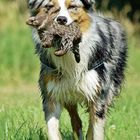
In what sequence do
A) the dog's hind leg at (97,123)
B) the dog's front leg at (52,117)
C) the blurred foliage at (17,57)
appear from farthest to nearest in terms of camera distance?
the blurred foliage at (17,57) < the dog's hind leg at (97,123) < the dog's front leg at (52,117)

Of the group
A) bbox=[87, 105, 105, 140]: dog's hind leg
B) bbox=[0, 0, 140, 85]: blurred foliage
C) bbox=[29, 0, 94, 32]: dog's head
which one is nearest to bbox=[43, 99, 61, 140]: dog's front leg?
bbox=[87, 105, 105, 140]: dog's hind leg

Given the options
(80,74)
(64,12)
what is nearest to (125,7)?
(80,74)

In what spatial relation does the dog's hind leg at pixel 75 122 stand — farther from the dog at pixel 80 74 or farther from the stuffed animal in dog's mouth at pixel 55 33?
the stuffed animal in dog's mouth at pixel 55 33

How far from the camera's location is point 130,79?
15.0 meters

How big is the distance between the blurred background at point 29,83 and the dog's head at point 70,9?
4.32 feet

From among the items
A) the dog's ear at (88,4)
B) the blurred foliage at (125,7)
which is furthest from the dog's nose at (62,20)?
the blurred foliage at (125,7)

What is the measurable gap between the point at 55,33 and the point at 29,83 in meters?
8.53

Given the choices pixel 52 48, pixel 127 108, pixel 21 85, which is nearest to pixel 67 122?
pixel 127 108

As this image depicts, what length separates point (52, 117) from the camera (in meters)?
6.91

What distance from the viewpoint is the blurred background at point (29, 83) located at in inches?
301

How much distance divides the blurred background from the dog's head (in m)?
1.32

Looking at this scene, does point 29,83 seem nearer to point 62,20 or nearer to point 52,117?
point 52,117

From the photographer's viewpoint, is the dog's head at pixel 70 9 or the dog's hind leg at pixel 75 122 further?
the dog's hind leg at pixel 75 122

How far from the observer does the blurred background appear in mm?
7656
